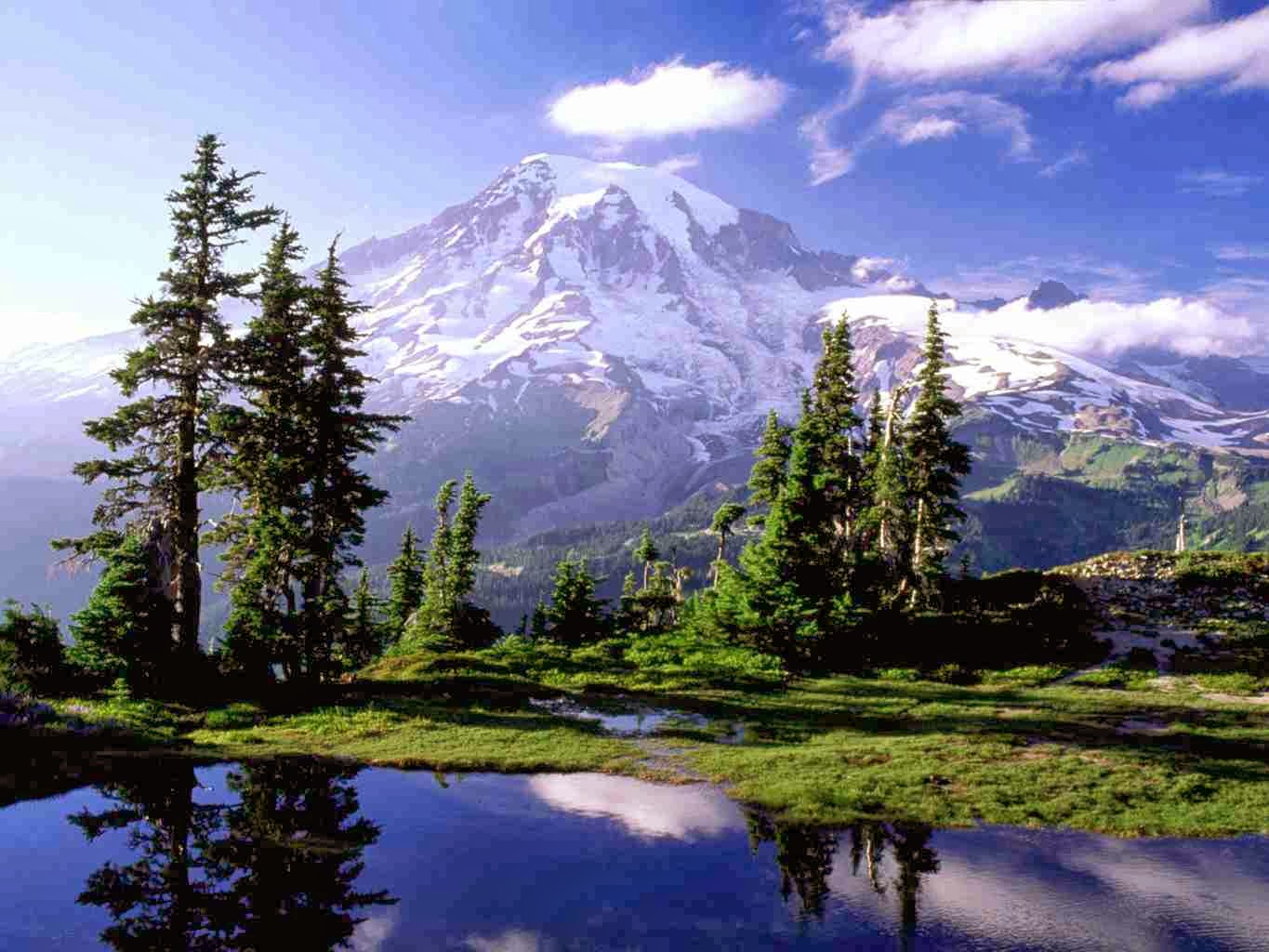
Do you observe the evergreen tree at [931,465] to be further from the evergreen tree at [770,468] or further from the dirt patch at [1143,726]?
the dirt patch at [1143,726]

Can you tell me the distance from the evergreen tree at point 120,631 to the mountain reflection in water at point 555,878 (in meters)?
9.02

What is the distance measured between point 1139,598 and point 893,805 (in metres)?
36.5

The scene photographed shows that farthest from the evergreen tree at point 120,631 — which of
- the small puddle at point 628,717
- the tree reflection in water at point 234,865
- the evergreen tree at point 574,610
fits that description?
the evergreen tree at point 574,610

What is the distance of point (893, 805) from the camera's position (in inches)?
694

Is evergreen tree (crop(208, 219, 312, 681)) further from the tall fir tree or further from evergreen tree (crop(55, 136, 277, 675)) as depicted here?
the tall fir tree

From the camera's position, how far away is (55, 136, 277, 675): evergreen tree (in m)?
27.8

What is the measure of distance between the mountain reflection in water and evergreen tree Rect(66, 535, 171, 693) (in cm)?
902

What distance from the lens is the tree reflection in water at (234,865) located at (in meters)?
11.8

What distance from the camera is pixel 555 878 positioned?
14055 mm

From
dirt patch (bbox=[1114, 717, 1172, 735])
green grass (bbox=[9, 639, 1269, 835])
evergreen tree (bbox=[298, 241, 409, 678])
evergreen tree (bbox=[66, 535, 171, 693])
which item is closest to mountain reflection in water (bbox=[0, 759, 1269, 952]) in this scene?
green grass (bbox=[9, 639, 1269, 835])

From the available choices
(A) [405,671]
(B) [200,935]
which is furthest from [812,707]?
(B) [200,935]

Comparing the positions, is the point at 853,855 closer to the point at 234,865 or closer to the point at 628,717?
the point at 234,865

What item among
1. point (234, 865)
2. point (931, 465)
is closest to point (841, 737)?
point (234, 865)

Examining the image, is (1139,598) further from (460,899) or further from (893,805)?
(460,899)
